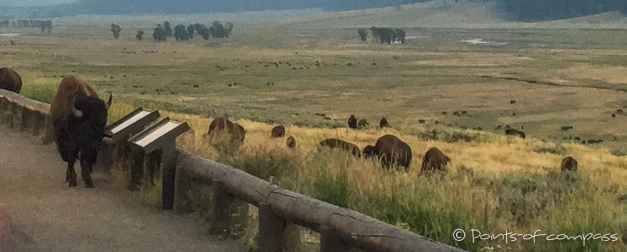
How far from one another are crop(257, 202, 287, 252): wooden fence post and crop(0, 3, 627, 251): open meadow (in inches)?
14.5

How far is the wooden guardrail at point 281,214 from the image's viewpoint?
5.24 m

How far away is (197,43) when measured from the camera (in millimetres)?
165375

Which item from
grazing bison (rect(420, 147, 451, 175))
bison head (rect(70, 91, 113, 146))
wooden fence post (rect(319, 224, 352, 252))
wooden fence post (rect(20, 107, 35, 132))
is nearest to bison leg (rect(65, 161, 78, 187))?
bison head (rect(70, 91, 113, 146))

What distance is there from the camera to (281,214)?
641 cm

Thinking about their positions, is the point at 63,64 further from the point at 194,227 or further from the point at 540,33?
the point at 540,33

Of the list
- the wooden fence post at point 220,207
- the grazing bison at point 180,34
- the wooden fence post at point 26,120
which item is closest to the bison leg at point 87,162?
the wooden fence post at point 220,207

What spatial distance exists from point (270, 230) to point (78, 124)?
375cm

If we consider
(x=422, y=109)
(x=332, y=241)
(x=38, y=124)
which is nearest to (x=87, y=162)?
(x=332, y=241)

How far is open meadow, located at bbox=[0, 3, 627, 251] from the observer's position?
6639mm

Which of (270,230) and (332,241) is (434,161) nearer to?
(270,230)

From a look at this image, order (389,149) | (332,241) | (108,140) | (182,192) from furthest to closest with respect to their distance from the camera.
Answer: (389,149), (108,140), (182,192), (332,241)

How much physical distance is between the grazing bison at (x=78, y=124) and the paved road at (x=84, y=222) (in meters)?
0.30

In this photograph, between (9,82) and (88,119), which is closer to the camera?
(88,119)

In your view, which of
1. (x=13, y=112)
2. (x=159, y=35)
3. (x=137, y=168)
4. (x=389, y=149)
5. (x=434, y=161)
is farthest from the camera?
(x=159, y=35)
